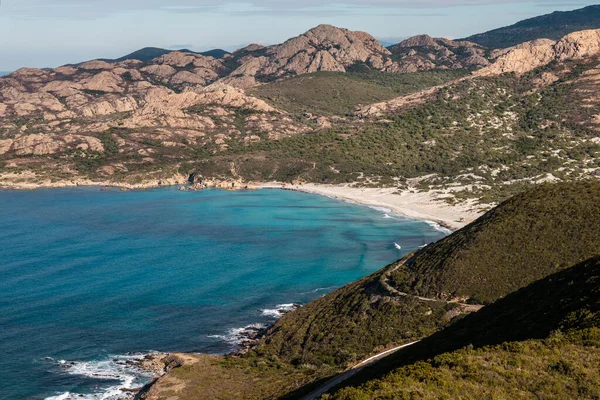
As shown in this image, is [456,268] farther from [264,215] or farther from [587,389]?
[264,215]

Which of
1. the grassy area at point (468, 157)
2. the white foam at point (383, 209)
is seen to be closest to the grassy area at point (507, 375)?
the white foam at point (383, 209)

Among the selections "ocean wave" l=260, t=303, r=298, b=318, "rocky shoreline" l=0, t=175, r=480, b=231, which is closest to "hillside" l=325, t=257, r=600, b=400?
"ocean wave" l=260, t=303, r=298, b=318

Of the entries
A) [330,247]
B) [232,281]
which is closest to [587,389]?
[232,281]

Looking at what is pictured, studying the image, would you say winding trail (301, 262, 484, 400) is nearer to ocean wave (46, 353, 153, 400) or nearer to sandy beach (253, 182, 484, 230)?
ocean wave (46, 353, 153, 400)

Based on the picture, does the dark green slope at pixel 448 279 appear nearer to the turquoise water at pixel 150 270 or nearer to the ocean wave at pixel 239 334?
the ocean wave at pixel 239 334

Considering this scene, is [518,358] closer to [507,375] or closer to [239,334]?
[507,375]

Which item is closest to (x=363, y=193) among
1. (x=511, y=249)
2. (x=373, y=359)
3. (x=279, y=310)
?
Result: (x=279, y=310)
